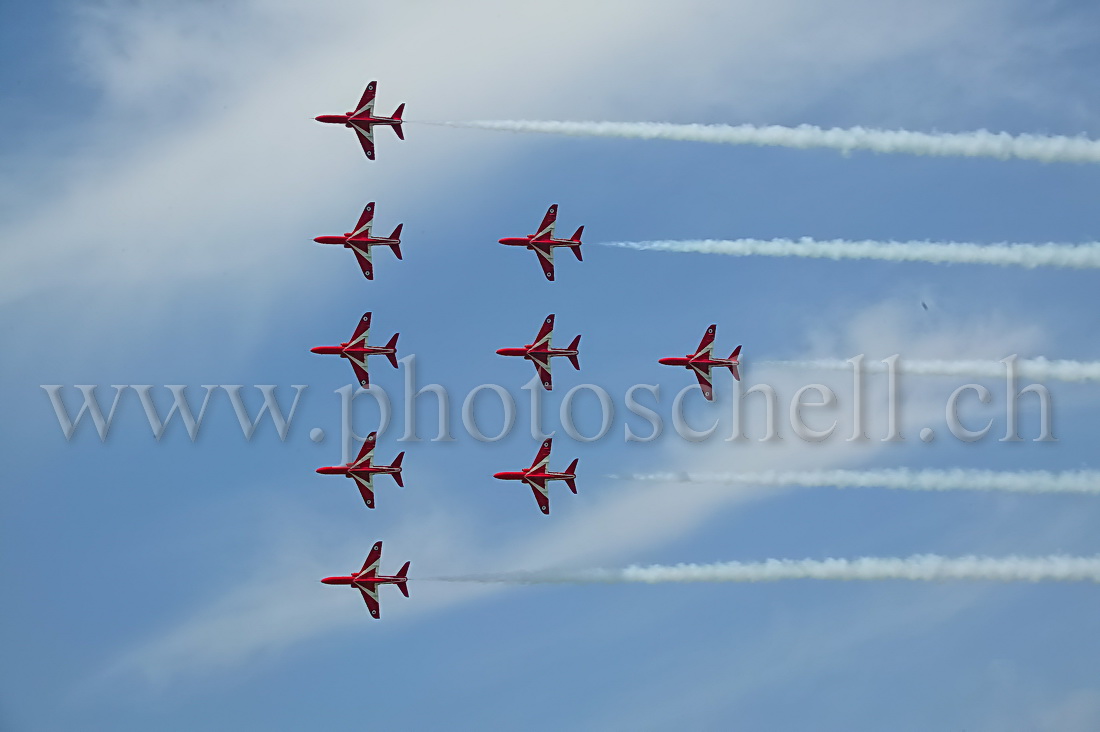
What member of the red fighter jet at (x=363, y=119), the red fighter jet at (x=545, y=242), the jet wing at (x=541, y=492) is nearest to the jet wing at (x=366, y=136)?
the red fighter jet at (x=363, y=119)

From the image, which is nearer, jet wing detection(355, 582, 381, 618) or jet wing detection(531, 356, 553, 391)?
jet wing detection(355, 582, 381, 618)

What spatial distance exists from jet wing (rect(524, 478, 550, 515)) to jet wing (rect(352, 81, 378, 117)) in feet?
72.0

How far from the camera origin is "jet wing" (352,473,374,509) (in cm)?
9169

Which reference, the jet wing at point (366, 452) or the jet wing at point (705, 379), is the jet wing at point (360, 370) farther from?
the jet wing at point (705, 379)

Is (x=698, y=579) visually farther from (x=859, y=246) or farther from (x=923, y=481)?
(x=859, y=246)

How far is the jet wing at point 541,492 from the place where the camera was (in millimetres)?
91312

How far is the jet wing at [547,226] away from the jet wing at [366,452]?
46.7 feet

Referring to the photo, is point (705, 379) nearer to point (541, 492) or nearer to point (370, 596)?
point (541, 492)

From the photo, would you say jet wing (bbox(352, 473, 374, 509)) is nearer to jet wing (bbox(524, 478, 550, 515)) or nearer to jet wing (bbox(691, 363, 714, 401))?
jet wing (bbox(524, 478, 550, 515))

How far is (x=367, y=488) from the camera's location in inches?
3617

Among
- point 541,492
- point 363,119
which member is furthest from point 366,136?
point 541,492

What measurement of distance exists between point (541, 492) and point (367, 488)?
9.64m

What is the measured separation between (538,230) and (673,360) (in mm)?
10474

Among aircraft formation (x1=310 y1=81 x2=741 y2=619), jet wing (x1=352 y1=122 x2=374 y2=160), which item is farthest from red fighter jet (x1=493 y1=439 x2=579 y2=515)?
jet wing (x1=352 y1=122 x2=374 y2=160)
